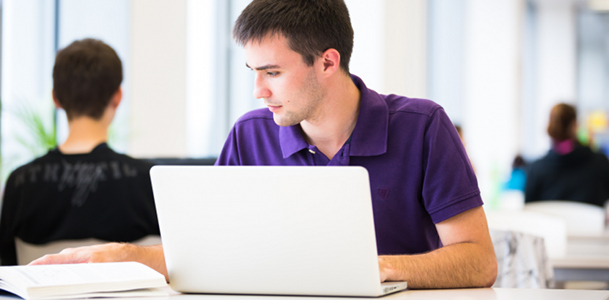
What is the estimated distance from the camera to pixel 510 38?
8.02 m

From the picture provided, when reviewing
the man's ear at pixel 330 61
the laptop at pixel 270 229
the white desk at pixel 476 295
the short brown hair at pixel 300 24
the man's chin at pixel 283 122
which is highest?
the short brown hair at pixel 300 24

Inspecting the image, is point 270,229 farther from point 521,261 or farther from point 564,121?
point 564,121

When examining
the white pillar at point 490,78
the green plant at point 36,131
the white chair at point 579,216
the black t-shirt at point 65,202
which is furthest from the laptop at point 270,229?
the white pillar at point 490,78

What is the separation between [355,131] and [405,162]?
0.14 meters

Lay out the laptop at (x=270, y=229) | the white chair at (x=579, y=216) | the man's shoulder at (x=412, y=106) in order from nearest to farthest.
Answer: the laptop at (x=270, y=229), the man's shoulder at (x=412, y=106), the white chair at (x=579, y=216)

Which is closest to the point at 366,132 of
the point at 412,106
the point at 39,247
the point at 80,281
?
the point at 412,106

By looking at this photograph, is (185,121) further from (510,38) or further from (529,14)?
(529,14)

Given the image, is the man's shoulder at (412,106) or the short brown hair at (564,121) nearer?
the man's shoulder at (412,106)

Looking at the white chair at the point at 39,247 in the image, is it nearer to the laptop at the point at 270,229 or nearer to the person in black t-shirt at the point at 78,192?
the person in black t-shirt at the point at 78,192

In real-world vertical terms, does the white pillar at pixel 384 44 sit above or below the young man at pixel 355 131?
above

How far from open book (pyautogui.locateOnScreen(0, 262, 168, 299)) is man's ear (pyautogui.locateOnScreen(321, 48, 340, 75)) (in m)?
0.70

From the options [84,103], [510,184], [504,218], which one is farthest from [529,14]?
[84,103]

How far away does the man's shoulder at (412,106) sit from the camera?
1583 millimetres

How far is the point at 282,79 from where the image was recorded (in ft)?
5.15
